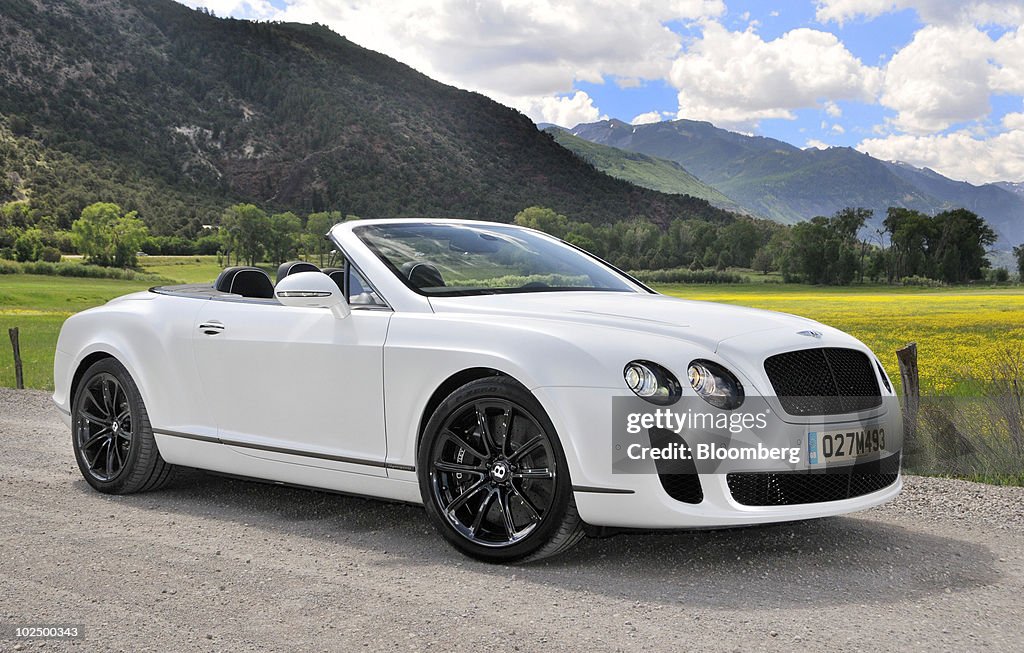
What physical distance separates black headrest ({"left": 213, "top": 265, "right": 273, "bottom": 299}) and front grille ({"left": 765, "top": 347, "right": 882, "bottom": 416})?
2959 millimetres

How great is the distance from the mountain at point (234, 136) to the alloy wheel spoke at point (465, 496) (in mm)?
91291

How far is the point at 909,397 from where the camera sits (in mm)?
8359

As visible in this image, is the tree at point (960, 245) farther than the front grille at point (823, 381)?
Yes

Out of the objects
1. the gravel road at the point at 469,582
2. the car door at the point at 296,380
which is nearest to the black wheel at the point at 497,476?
the gravel road at the point at 469,582

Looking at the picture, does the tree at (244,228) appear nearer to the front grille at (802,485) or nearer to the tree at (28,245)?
the tree at (28,245)

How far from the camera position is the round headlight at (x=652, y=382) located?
384 cm

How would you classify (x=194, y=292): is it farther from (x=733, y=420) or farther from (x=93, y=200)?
(x=93, y=200)

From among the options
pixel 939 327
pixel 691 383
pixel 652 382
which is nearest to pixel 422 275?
pixel 652 382

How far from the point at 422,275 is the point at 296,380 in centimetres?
83

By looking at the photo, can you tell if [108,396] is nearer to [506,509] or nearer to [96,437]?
[96,437]

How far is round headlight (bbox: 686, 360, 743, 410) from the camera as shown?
12.6 ft

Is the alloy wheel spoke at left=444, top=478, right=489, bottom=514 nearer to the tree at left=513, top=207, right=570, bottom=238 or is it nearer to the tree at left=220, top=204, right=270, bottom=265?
the tree at left=220, top=204, right=270, bottom=265

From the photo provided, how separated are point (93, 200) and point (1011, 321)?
9406cm

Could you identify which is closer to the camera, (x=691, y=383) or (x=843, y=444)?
(x=691, y=383)
